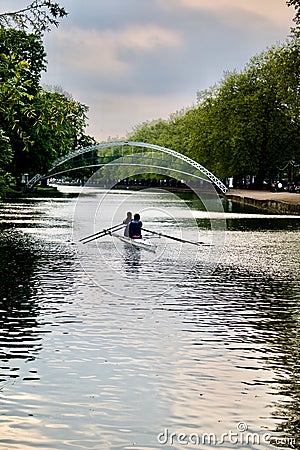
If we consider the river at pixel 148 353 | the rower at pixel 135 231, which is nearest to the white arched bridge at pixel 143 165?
the rower at pixel 135 231

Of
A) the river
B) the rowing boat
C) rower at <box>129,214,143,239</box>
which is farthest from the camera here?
rower at <box>129,214,143,239</box>

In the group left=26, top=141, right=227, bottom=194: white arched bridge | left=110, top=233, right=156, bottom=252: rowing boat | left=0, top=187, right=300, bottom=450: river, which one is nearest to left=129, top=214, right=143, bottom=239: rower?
left=110, top=233, right=156, bottom=252: rowing boat

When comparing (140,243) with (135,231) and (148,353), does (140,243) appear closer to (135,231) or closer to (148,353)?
(135,231)

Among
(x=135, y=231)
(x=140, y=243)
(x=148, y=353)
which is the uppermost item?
(x=135, y=231)

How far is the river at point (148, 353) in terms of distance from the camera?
32.5 feet

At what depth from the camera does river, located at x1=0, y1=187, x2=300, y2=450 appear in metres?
9.91

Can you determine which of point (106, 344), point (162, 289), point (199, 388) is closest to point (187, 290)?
point (162, 289)

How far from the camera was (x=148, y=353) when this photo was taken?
530 inches

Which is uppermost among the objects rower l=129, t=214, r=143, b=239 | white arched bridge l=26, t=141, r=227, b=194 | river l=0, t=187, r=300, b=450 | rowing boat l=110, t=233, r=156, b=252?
white arched bridge l=26, t=141, r=227, b=194

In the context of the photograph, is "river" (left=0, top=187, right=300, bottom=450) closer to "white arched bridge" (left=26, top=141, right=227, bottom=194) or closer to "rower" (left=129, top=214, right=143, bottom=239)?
"rower" (left=129, top=214, right=143, bottom=239)

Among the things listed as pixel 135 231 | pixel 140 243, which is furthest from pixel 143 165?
pixel 140 243

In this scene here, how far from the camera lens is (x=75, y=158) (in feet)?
394

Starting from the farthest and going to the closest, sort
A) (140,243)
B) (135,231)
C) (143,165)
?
(143,165) → (135,231) → (140,243)

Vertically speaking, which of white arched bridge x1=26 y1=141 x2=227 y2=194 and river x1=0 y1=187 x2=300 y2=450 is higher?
white arched bridge x1=26 y1=141 x2=227 y2=194
